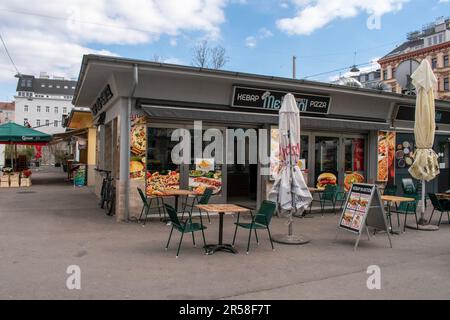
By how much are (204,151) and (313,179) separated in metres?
3.57

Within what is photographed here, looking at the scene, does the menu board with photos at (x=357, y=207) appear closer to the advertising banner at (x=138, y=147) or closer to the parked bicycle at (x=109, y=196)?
the advertising banner at (x=138, y=147)

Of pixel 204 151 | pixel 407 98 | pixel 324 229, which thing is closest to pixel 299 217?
pixel 324 229

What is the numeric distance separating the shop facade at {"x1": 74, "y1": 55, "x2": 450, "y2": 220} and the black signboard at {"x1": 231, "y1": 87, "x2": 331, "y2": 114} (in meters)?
0.03

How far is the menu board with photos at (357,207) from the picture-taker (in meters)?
6.98

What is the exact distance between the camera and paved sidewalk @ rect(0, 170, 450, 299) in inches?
179

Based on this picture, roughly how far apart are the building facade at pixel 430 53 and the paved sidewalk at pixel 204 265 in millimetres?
48756

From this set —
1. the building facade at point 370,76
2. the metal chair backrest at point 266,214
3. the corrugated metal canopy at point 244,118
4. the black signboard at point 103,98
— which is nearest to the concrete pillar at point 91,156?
the black signboard at point 103,98

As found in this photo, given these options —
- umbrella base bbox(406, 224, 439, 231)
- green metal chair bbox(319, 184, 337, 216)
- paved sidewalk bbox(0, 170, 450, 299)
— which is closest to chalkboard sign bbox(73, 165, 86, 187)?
paved sidewalk bbox(0, 170, 450, 299)

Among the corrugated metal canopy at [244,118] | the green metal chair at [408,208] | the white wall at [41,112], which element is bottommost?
the green metal chair at [408,208]

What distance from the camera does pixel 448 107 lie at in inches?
541

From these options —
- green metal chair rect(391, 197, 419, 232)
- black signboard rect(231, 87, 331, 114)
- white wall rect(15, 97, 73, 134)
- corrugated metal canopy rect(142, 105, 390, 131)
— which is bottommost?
green metal chair rect(391, 197, 419, 232)

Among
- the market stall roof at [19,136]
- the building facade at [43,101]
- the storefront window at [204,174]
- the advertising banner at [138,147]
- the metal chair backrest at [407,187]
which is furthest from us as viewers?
the building facade at [43,101]

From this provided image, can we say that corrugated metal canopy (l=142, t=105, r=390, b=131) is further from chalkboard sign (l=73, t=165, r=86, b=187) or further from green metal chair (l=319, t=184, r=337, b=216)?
chalkboard sign (l=73, t=165, r=86, b=187)

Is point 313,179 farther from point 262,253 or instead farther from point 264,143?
point 262,253
